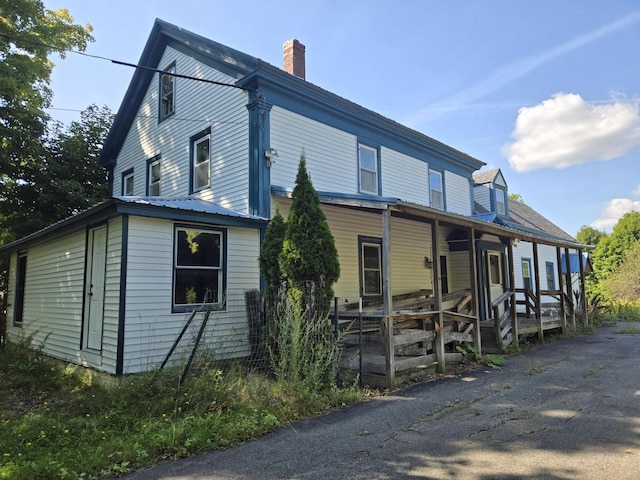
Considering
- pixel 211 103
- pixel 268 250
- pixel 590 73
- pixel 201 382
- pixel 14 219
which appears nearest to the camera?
pixel 201 382

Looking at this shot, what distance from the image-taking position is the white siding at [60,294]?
8.08 metres

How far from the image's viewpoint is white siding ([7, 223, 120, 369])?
8.08 m

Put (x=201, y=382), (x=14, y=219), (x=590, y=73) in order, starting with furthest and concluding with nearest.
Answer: (x=14, y=219), (x=590, y=73), (x=201, y=382)

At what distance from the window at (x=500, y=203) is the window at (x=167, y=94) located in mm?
14097

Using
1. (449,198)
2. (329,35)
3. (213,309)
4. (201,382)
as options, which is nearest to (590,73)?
(449,198)

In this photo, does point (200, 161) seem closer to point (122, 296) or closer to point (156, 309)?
point (156, 309)

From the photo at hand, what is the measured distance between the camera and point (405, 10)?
10203 mm

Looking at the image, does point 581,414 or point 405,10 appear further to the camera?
point 405,10

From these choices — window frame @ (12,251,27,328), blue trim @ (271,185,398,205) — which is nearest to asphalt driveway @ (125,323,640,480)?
blue trim @ (271,185,398,205)

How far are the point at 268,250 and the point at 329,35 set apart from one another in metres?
6.53

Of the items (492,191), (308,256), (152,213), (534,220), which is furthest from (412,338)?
(534,220)

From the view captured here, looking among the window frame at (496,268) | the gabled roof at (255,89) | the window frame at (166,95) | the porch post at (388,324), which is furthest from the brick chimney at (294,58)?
the window frame at (496,268)

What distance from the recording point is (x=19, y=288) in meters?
12.3

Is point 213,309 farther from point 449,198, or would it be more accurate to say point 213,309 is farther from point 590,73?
point 590,73
